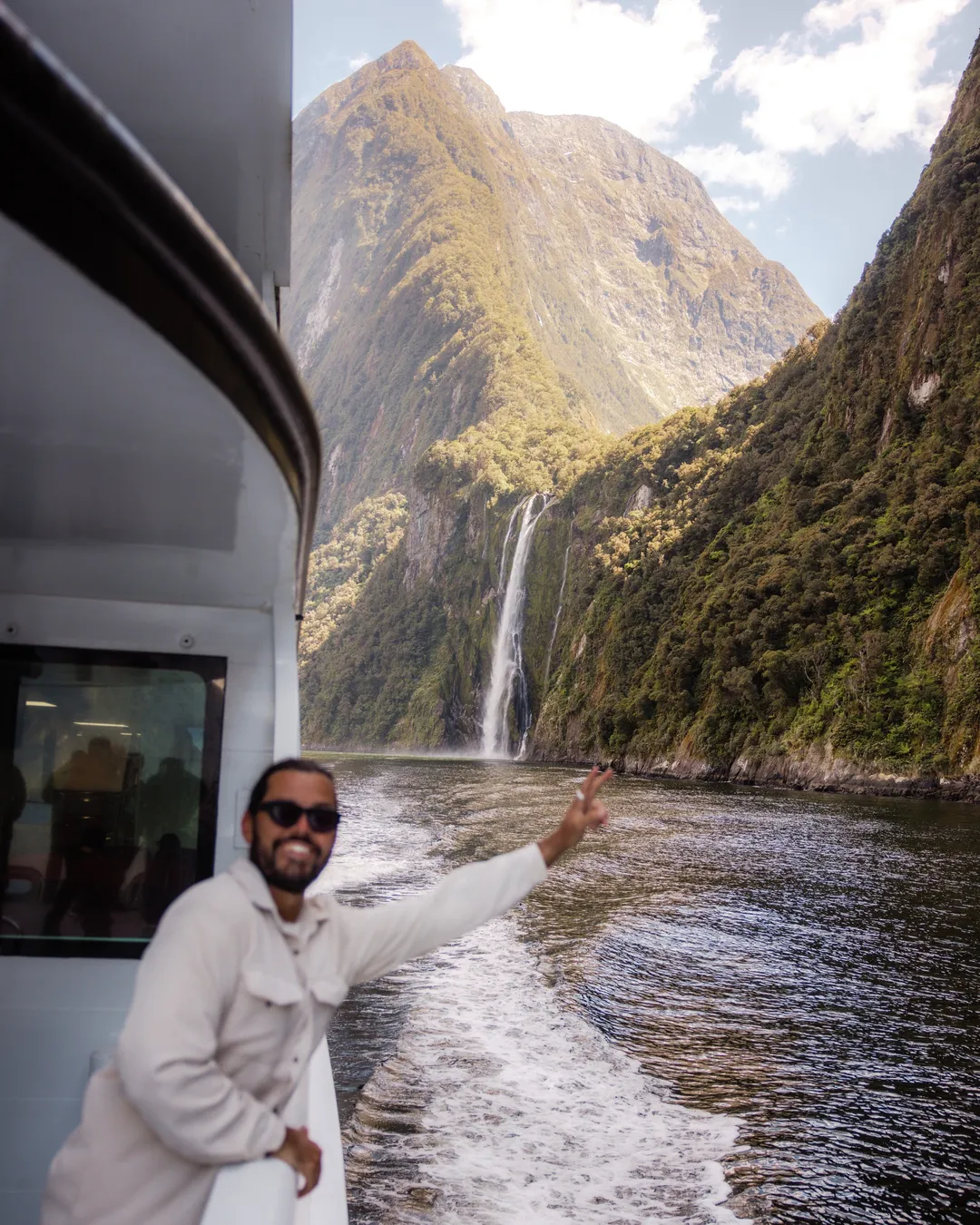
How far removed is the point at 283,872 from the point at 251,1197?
493mm

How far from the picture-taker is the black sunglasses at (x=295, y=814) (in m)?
1.78

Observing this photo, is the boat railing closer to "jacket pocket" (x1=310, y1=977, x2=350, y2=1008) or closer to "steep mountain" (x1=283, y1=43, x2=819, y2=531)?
"jacket pocket" (x1=310, y1=977, x2=350, y2=1008)

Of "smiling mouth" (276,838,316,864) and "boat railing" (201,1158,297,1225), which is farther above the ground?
"smiling mouth" (276,838,316,864)

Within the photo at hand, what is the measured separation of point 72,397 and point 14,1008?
1.99 m

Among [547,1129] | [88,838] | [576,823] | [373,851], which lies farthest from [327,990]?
[373,851]

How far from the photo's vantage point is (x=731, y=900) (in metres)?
11.5

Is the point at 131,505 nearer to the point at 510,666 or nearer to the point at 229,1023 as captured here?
the point at 229,1023

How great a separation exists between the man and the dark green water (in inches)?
132

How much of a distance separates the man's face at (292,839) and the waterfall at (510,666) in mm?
59200

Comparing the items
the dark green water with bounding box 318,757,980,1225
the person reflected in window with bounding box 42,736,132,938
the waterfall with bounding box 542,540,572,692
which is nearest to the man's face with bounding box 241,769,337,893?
the person reflected in window with bounding box 42,736,132,938

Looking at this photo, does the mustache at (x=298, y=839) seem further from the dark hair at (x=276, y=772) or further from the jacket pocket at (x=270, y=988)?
the jacket pocket at (x=270, y=988)

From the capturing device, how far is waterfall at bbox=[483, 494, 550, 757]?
62.8m

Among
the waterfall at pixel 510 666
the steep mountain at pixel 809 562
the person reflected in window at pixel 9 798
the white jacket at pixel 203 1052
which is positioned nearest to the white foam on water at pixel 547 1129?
the person reflected in window at pixel 9 798

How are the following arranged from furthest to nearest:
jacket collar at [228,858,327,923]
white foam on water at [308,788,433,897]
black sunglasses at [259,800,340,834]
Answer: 1. white foam on water at [308,788,433,897]
2. black sunglasses at [259,800,340,834]
3. jacket collar at [228,858,327,923]
